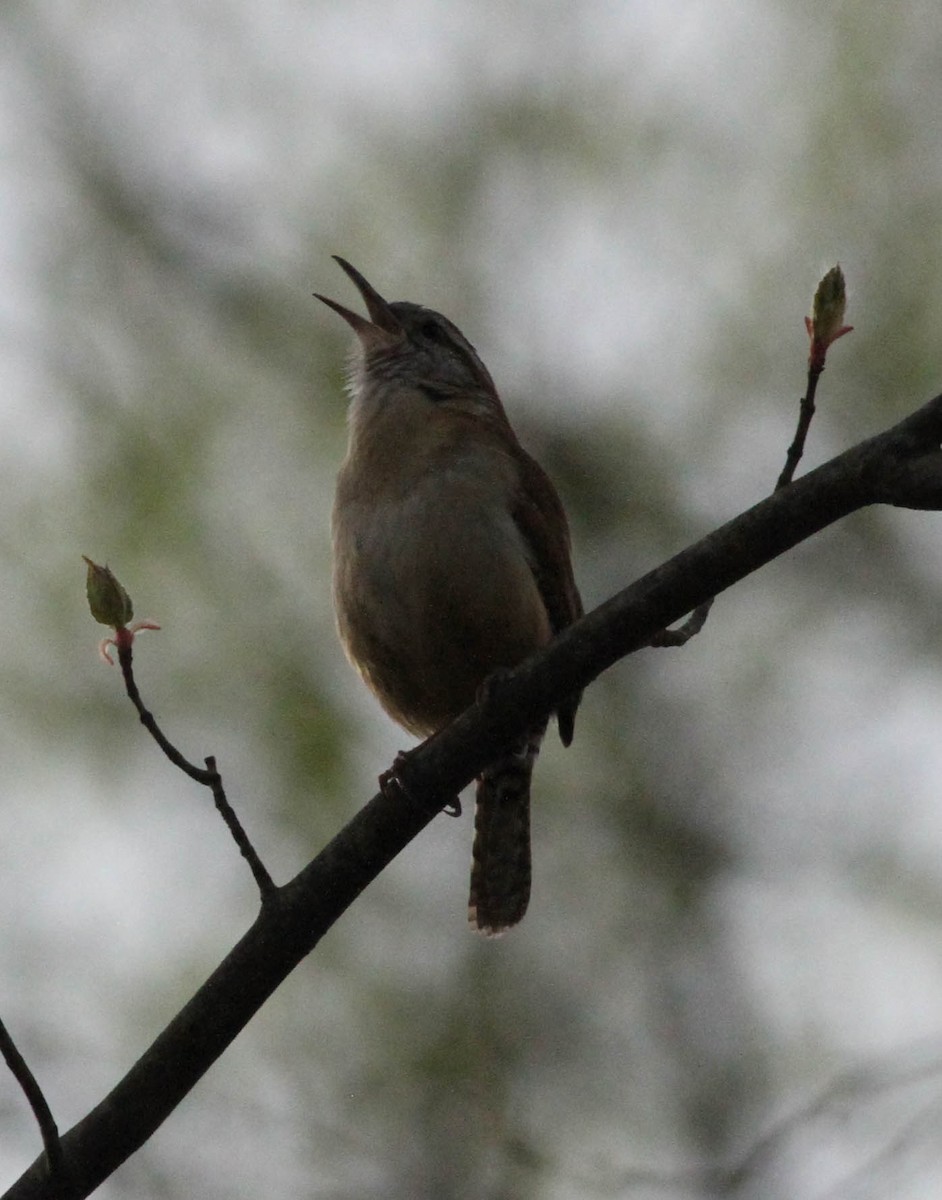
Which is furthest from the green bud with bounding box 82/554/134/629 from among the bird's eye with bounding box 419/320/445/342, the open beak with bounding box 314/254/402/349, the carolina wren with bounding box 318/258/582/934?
the bird's eye with bounding box 419/320/445/342

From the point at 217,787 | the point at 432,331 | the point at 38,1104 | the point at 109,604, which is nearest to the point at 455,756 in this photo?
the point at 217,787

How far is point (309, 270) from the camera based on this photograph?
30.9 feet

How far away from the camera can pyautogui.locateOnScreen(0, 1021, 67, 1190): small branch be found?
3.44 m

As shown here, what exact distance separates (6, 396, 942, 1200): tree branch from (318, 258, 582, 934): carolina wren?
0.91 metres

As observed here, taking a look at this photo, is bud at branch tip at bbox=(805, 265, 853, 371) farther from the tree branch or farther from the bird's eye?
the bird's eye

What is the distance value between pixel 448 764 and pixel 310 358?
18.6 ft

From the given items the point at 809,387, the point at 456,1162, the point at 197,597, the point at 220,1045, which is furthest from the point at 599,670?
the point at 197,597

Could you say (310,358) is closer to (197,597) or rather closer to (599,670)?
(197,597)

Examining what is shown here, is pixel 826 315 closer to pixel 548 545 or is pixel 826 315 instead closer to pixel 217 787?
pixel 548 545

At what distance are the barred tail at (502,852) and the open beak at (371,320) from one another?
5.74ft

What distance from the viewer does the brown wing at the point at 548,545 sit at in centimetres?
521

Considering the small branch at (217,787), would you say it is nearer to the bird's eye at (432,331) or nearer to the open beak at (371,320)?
the open beak at (371,320)

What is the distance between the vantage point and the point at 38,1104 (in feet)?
11.4

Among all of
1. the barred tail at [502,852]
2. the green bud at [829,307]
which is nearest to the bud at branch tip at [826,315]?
the green bud at [829,307]
